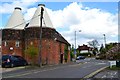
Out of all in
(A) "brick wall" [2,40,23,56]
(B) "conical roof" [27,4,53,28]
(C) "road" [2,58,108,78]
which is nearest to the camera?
(C) "road" [2,58,108,78]

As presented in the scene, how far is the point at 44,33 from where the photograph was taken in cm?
5484

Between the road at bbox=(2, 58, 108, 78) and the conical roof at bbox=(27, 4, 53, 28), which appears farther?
the conical roof at bbox=(27, 4, 53, 28)

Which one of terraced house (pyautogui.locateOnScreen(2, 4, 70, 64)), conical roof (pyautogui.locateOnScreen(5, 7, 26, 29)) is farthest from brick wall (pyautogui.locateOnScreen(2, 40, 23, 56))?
conical roof (pyautogui.locateOnScreen(5, 7, 26, 29))

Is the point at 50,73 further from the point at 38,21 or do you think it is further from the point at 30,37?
the point at 38,21

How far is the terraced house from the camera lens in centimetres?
5475

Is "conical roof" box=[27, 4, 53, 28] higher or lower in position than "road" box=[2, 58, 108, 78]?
higher

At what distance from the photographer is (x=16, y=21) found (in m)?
60.0

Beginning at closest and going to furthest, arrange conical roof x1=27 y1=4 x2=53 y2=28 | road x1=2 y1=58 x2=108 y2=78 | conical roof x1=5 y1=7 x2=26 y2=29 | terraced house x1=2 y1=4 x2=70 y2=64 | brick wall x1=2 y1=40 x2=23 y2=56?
road x1=2 y1=58 x2=108 y2=78, terraced house x1=2 y1=4 x2=70 y2=64, conical roof x1=27 y1=4 x2=53 y2=28, brick wall x1=2 y1=40 x2=23 y2=56, conical roof x1=5 y1=7 x2=26 y2=29

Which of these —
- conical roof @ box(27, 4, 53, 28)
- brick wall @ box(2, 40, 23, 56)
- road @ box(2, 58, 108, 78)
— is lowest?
road @ box(2, 58, 108, 78)

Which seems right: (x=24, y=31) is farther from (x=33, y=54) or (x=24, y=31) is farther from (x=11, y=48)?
(x=33, y=54)

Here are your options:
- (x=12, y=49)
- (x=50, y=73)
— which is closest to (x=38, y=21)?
(x=12, y=49)

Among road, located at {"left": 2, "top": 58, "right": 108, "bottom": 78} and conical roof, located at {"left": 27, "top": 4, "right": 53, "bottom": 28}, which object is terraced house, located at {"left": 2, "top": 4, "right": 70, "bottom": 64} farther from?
road, located at {"left": 2, "top": 58, "right": 108, "bottom": 78}

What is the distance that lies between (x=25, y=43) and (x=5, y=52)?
468 centimetres

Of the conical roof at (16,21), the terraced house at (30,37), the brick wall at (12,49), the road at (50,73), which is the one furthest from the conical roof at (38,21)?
the road at (50,73)
